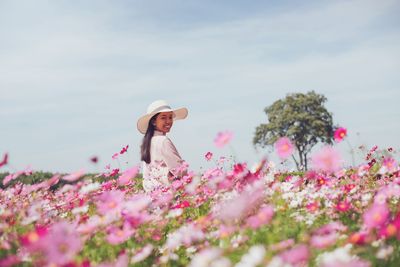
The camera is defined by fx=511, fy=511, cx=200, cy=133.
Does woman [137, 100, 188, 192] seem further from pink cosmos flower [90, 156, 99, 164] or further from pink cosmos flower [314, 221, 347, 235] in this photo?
pink cosmos flower [314, 221, 347, 235]

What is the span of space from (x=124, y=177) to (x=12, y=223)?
40.9 inches

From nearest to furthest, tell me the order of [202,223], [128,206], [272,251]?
1. [272,251]
2. [128,206]
3. [202,223]

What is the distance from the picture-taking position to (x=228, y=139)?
12.6 ft

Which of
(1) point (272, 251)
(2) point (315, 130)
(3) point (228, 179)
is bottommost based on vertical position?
(1) point (272, 251)

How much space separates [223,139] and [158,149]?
12.6ft

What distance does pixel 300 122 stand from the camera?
Result: 42.8m

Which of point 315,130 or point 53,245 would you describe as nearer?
point 53,245

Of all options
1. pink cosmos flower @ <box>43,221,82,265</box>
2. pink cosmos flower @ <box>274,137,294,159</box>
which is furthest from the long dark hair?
pink cosmos flower @ <box>43,221,82,265</box>

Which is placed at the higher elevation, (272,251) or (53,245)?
(53,245)

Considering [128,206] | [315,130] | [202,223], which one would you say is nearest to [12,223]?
[128,206]

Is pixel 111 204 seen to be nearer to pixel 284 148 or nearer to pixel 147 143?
pixel 284 148

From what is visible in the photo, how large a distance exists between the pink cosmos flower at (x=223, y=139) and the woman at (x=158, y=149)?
337cm

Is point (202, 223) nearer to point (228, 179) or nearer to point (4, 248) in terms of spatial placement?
point (228, 179)

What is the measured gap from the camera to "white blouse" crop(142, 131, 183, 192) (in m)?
7.51
